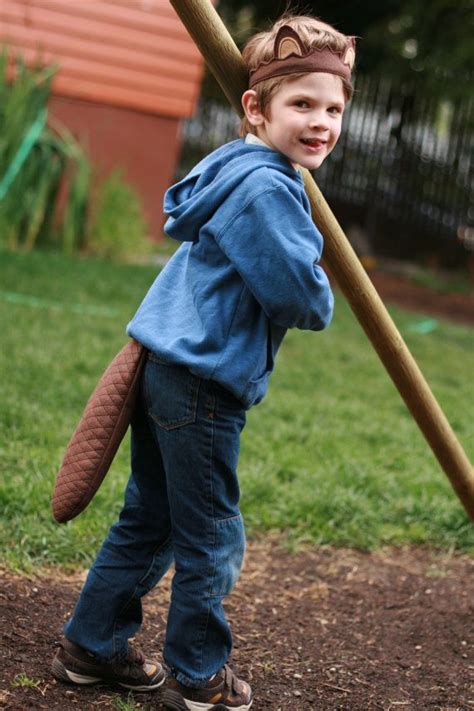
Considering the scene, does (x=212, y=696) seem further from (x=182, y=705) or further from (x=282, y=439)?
(x=282, y=439)

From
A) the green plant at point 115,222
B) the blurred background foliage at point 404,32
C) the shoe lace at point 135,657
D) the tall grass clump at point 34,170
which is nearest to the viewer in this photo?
the shoe lace at point 135,657

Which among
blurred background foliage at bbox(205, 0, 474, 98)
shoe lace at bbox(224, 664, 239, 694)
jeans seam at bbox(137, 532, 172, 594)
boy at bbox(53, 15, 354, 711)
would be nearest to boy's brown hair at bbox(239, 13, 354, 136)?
boy at bbox(53, 15, 354, 711)

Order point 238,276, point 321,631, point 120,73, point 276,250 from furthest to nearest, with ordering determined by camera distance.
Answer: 1. point 120,73
2. point 321,631
3. point 238,276
4. point 276,250

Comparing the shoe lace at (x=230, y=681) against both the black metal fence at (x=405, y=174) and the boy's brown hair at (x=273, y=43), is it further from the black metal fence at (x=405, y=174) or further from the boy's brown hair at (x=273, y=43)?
the black metal fence at (x=405, y=174)

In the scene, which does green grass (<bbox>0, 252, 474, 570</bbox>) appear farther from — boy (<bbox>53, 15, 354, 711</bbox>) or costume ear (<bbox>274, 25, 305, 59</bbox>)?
costume ear (<bbox>274, 25, 305, 59</bbox>)

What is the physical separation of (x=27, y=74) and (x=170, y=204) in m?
6.07

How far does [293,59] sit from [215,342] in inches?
22.7

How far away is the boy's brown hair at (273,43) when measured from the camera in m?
2.05

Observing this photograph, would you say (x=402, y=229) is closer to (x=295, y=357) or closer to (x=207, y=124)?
(x=207, y=124)

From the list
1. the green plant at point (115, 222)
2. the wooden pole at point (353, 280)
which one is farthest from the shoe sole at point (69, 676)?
the green plant at point (115, 222)

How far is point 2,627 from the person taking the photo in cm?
258

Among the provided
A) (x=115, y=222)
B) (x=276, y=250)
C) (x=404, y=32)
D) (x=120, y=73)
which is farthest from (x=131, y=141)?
(x=276, y=250)

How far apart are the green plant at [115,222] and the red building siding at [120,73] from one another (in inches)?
24.3

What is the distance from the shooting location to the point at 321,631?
2949 mm
